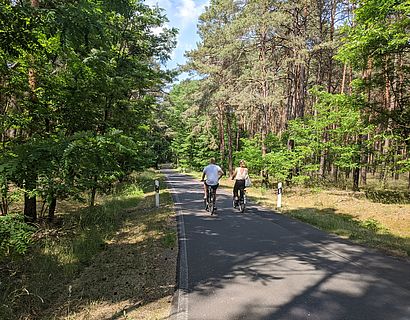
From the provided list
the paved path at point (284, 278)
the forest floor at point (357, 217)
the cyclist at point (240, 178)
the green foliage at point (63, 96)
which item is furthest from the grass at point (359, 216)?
the green foliage at point (63, 96)

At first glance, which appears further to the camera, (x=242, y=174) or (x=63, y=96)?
(x=242, y=174)

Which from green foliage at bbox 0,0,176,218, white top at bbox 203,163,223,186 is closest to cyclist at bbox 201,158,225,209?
white top at bbox 203,163,223,186

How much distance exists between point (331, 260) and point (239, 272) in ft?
7.11

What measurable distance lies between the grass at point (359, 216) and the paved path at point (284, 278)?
949 millimetres

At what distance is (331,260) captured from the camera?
6262 millimetres

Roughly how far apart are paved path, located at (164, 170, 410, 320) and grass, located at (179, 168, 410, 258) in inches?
37.3

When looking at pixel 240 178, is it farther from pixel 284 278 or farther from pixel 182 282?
pixel 182 282

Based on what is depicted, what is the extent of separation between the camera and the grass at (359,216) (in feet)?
26.6

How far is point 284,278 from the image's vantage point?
5.26 meters

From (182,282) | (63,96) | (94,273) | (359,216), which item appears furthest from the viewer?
(359,216)

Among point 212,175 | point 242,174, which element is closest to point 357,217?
point 242,174

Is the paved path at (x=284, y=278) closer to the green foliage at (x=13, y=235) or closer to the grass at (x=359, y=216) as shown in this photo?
the grass at (x=359, y=216)

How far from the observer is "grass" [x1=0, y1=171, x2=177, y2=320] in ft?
15.2

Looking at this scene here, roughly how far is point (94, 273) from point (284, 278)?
3.82m
